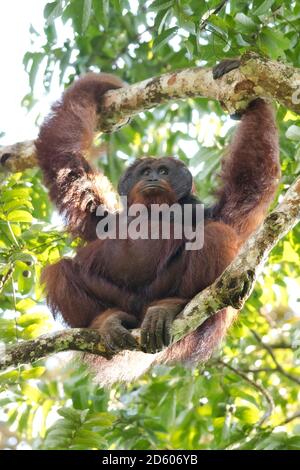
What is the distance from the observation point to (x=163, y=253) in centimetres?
475

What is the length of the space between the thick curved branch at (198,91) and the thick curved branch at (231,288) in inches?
24.7

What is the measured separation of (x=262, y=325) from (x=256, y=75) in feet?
14.1

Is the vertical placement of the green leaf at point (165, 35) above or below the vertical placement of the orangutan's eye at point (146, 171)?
above

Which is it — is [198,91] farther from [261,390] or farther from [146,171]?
[261,390]

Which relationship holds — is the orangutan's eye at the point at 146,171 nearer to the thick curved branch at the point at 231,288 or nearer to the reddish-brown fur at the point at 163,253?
the reddish-brown fur at the point at 163,253

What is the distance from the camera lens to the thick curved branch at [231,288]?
3.59m

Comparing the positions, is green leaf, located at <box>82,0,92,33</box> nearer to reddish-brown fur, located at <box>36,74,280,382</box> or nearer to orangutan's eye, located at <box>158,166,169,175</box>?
reddish-brown fur, located at <box>36,74,280,382</box>

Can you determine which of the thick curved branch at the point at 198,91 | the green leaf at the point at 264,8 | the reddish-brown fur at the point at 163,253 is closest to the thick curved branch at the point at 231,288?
the reddish-brown fur at the point at 163,253

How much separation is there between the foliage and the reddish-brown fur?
235mm

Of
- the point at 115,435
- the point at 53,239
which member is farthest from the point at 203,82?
the point at 115,435

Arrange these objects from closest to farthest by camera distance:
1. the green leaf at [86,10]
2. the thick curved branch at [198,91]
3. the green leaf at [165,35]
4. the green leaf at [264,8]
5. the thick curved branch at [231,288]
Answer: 1. the thick curved branch at [231,288]
2. the thick curved branch at [198,91]
3. the green leaf at [264,8]
4. the green leaf at [86,10]
5. the green leaf at [165,35]

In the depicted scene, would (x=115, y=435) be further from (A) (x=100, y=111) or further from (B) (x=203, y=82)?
(B) (x=203, y=82)

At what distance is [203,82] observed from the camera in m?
4.41
